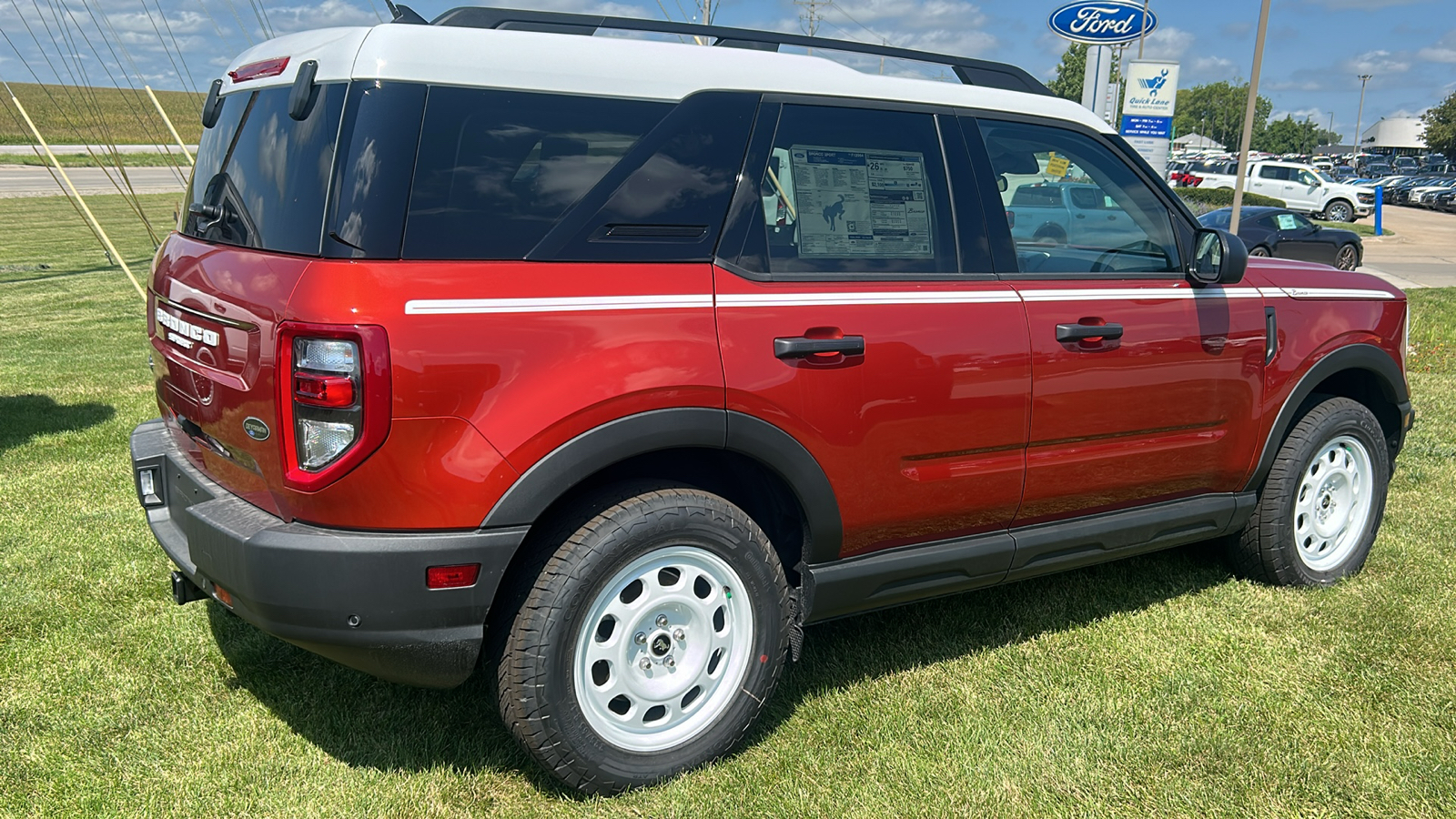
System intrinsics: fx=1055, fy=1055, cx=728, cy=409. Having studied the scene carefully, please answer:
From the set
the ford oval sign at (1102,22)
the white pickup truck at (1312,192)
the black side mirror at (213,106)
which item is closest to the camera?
the black side mirror at (213,106)

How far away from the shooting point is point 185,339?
288 centimetres

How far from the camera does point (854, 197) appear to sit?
3.19 meters

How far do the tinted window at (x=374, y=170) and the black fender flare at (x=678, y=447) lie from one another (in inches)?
24.9

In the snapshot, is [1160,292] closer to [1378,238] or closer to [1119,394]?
[1119,394]

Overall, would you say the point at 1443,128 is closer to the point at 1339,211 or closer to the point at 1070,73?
the point at 1070,73

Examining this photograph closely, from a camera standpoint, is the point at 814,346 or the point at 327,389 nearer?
the point at 327,389

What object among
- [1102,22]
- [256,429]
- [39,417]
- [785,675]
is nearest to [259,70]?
[256,429]

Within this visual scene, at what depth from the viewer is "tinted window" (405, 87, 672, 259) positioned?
251 cm

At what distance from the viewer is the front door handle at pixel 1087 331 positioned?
11.2ft

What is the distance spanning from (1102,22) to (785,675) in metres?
18.7

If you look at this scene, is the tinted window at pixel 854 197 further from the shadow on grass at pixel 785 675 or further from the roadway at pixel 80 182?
the roadway at pixel 80 182

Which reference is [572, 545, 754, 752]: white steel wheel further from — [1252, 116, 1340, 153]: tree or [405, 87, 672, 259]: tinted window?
[1252, 116, 1340, 153]: tree

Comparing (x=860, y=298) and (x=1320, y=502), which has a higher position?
(x=860, y=298)

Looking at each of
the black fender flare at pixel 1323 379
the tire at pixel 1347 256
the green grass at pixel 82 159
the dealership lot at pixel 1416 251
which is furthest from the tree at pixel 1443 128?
the black fender flare at pixel 1323 379
